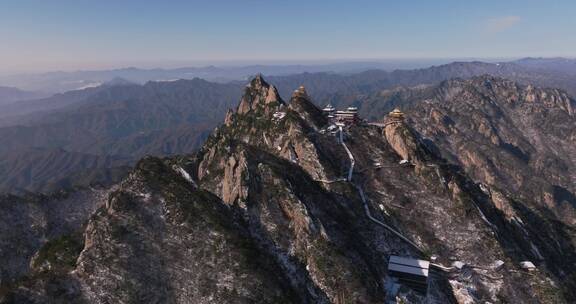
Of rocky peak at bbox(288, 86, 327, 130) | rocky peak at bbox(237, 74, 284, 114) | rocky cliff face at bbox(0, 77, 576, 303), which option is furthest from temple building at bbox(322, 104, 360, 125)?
rocky peak at bbox(237, 74, 284, 114)

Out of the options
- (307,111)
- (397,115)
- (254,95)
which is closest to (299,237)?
(307,111)

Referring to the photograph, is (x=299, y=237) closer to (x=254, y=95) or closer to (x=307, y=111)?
(x=307, y=111)

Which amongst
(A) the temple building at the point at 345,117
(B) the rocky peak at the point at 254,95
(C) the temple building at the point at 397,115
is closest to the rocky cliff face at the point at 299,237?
(C) the temple building at the point at 397,115

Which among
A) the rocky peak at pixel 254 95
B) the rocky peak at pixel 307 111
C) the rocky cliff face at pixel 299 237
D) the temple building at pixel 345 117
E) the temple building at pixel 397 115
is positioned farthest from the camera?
the rocky peak at pixel 254 95

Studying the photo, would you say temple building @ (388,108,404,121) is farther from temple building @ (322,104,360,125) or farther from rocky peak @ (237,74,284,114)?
rocky peak @ (237,74,284,114)

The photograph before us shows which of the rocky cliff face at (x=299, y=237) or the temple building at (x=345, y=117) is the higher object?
the temple building at (x=345, y=117)

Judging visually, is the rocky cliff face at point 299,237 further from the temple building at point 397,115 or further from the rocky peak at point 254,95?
the rocky peak at point 254,95

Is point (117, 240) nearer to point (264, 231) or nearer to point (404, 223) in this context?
point (264, 231)

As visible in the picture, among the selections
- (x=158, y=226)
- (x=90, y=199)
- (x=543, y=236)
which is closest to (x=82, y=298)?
(x=158, y=226)
